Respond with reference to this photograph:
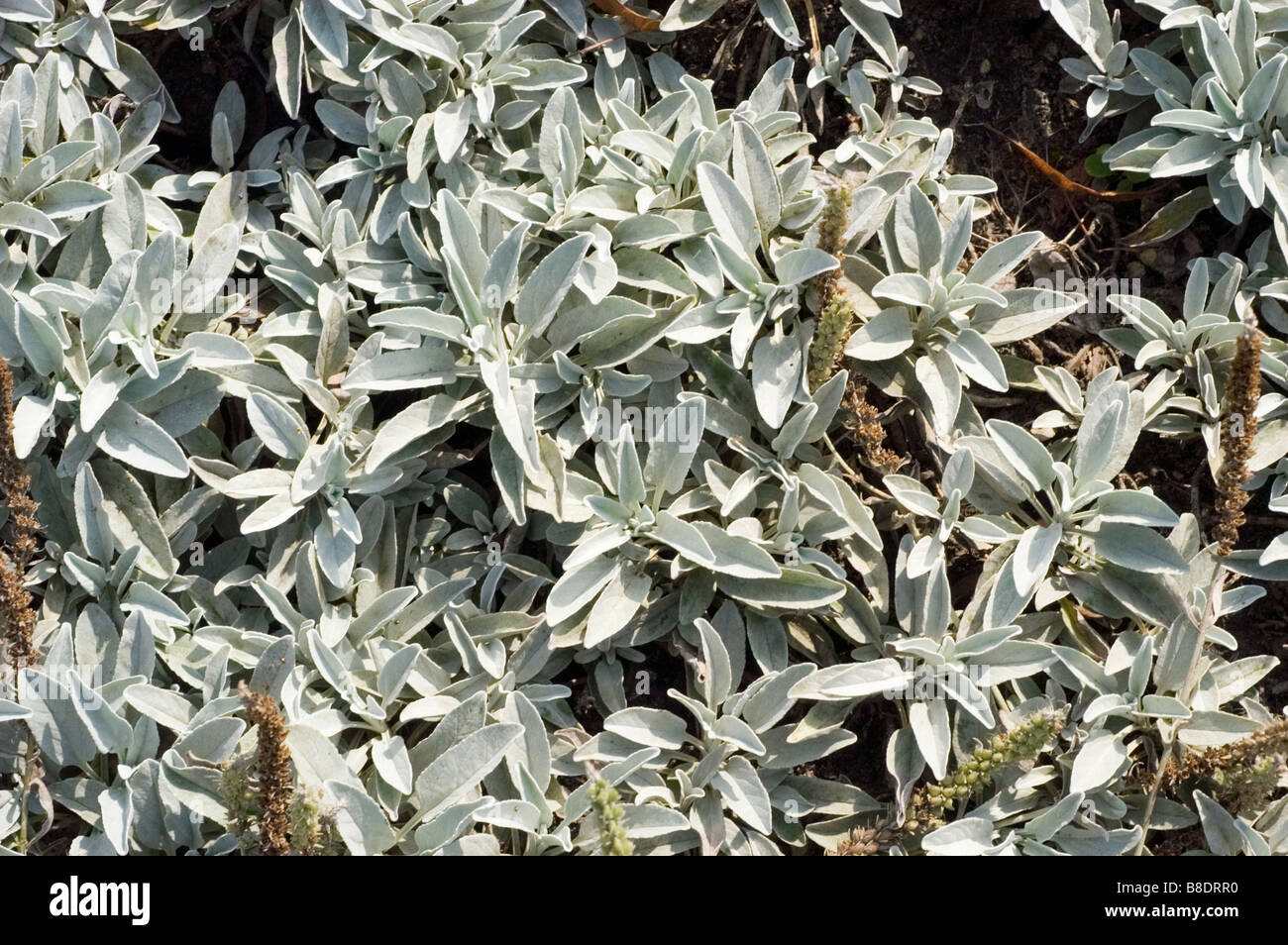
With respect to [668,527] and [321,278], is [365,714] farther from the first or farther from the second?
[321,278]

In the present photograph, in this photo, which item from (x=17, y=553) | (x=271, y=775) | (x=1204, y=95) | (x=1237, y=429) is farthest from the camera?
(x=1204, y=95)

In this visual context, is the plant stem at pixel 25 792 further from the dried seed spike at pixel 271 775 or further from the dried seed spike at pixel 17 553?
the dried seed spike at pixel 271 775

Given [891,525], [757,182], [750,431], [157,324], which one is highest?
[757,182]

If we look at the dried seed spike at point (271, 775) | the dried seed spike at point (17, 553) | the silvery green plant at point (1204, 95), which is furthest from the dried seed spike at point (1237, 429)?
the dried seed spike at point (17, 553)

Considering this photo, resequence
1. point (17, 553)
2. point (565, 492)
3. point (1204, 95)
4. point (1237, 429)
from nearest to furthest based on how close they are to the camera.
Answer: point (1237, 429) < point (17, 553) < point (565, 492) < point (1204, 95)

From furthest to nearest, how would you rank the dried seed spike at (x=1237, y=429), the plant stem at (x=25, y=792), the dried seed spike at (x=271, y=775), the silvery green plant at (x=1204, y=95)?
1. the silvery green plant at (x=1204, y=95)
2. the plant stem at (x=25, y=792)
3. the dried seed spike at (x=1237, y=429)
4. the dried seed spike at (x=271, y=775)

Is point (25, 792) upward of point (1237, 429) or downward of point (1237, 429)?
downward

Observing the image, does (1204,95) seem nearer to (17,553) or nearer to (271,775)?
(271,775)

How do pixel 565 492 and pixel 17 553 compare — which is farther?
pixel 565 492

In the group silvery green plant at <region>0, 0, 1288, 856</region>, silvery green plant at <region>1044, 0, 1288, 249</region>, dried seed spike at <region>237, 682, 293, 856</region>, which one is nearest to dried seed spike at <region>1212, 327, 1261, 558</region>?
silvery green plant at <region>0, 0, 1288, 856</region>

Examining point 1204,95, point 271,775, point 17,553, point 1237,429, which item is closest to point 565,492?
point 271,775

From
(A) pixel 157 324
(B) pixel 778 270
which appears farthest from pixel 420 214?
(B) pixel 778 270
